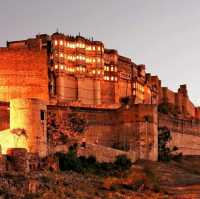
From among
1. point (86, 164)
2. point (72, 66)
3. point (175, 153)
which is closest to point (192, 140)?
point (175, 153)

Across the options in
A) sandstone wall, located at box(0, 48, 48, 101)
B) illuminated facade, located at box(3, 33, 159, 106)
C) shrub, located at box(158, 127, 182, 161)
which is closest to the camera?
shrub, located at box(158, 127, 182, 161)

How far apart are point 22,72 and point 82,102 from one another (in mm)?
6372

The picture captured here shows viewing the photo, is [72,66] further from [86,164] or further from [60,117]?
[86,164]

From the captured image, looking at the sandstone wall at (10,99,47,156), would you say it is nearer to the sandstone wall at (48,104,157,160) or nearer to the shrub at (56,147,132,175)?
the shrub at (56,147,132,175)

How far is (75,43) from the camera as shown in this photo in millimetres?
71250

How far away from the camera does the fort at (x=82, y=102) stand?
4166 cm

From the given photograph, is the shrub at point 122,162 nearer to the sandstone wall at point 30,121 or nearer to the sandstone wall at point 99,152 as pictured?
the sandstone wall at point 99,152

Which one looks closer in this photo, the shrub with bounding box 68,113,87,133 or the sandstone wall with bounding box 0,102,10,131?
the sandstone wall with bounding box 0,102,10,131

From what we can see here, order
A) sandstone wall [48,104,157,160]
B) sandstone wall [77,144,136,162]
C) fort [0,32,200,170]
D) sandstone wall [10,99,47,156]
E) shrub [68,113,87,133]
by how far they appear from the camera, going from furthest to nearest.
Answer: sandstone wall [48,104,157,160], shrub [68,113,87,133], sandstone wall [77,144,136,162], fort [0,32,200,170], sandstone wall [10,99,47,156]

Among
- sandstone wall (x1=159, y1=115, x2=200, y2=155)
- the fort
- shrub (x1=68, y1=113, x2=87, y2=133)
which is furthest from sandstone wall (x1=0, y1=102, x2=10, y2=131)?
sandstone wall (x1=159, y1=115, x2=200, y2=155)

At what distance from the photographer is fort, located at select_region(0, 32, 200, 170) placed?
41.7m

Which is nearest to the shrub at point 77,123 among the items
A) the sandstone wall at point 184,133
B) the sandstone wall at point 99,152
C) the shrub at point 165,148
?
the sandstone wall at point 99,152

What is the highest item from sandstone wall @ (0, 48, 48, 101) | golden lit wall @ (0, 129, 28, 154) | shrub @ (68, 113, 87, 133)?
sandstone wall @ (0, 48, 48, 101)

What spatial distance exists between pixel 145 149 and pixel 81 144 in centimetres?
967
